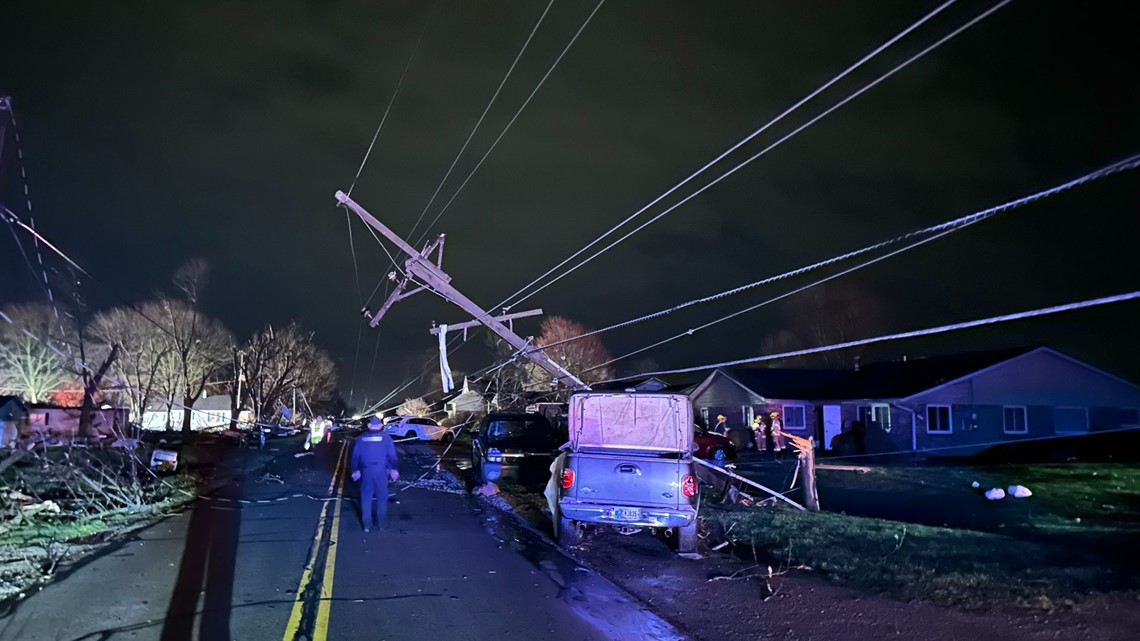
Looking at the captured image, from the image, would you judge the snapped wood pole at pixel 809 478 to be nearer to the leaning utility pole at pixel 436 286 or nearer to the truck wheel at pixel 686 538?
the truck wheel at pixel 686 538

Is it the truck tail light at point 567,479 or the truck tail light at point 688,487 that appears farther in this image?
the truck tail light at point 567,479

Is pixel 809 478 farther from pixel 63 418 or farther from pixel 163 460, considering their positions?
pixel 63 418

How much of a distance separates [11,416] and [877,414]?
40.8 metres

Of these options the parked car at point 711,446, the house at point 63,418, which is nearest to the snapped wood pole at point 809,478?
the parked car at point 711,446

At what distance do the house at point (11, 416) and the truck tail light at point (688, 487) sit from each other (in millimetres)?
36144

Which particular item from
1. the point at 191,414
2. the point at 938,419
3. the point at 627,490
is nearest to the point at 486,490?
the point at 627,490

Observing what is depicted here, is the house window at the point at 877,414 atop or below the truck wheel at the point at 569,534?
atop

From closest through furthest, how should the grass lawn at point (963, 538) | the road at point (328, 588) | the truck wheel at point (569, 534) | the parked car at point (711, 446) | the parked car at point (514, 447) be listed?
the road at point (328, 588)
the grass lawn at point (963, 538)
the truck wheel at point (569, 534)
the parked car at point (514, 447)
the parked car at point (711, 446)

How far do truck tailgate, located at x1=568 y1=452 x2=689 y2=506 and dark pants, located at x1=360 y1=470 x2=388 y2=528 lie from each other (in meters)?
3.25

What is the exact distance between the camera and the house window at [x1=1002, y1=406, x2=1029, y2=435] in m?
34.2

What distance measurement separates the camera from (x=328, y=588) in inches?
334

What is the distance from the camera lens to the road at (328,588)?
6.98 metres

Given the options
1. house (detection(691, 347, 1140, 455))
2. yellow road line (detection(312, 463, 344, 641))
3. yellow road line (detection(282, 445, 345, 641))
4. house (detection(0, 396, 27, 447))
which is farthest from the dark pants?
house (detection(0, 396, 27, 447))

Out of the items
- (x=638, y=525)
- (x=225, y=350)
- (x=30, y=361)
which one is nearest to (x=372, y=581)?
(x=638, y=525)
